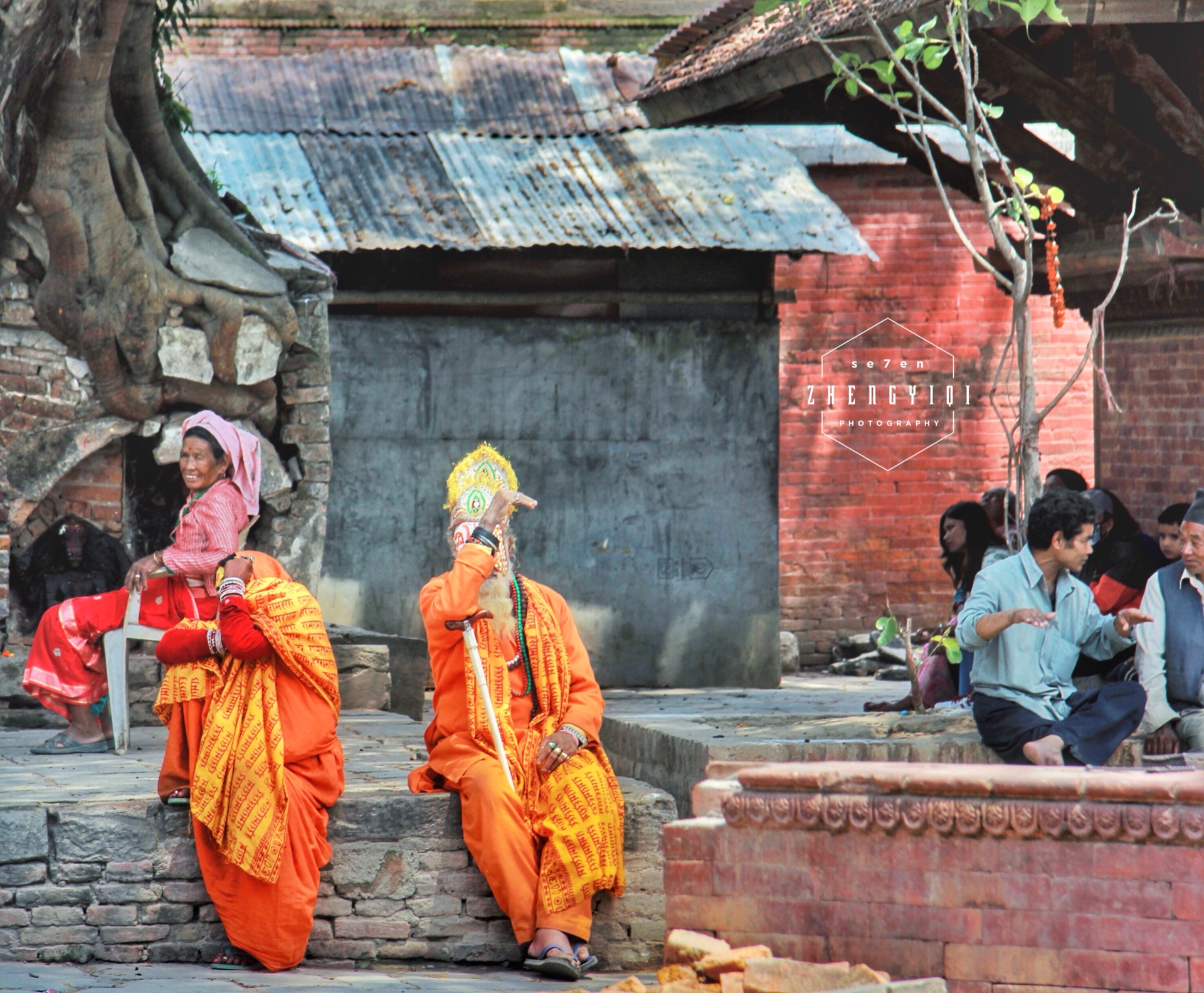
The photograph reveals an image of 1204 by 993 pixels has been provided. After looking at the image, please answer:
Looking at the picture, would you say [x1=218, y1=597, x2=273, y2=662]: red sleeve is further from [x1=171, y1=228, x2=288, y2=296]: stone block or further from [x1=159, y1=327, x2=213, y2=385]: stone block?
[x1=171, y1=228, x2=288, y2=296]: stone block

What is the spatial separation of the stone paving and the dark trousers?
1473 mm

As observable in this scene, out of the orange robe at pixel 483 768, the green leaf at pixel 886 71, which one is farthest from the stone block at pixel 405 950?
the green leaf at pixel 886 71

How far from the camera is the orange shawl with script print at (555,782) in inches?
202

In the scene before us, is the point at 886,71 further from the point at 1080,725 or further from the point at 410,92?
the point at 410,92

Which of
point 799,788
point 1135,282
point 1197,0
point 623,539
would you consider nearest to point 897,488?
point 623,539

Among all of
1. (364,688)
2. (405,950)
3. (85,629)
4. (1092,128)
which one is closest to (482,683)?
(405,950)

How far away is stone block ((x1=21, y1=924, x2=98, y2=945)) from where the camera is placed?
5074 millimetres

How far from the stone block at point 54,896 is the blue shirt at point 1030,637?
3.08 meters

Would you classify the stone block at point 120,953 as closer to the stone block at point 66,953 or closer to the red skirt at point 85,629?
the stone block at point 66,953

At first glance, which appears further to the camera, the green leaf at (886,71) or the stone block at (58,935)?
the green leaf at (886,71)

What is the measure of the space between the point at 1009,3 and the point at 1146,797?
3.23m

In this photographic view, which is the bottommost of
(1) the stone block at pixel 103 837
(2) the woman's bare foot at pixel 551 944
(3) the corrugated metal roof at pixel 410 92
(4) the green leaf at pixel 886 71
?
(2) the woman's bare foot at pixel 551 944

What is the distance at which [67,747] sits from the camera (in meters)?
6.26

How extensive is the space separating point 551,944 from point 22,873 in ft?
5.67
